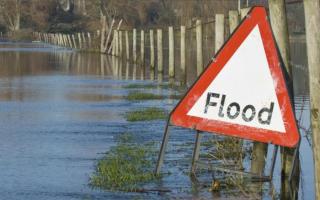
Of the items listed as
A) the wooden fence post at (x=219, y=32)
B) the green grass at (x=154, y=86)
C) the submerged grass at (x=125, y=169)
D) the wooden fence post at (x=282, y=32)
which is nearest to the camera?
the wooden fence post at (x=282, y=32)

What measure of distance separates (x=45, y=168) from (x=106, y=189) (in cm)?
171

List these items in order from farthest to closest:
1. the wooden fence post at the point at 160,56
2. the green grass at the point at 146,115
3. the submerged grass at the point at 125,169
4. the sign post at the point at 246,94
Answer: the wooden fence post at the point at 160,56 → the green grass at the point at 146,115 → the submerged grass at the point at 125,169 → the sign post at the point at 246,94

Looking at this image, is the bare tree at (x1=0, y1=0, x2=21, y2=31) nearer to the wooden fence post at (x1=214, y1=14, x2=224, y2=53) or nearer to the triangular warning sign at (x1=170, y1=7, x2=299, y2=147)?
the wooden fence post at (x1=214, y1=14, x2=224, y2=53)

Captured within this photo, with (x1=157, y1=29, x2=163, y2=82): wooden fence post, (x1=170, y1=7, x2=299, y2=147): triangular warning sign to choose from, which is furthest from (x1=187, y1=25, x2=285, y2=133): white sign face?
(x1=157, y1=29, x2=163, y2=82): wooden fence post

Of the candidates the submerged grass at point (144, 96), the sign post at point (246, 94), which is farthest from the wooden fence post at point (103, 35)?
the sign post at point (246, 94)

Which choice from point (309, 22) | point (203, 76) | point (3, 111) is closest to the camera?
point (309, 22)

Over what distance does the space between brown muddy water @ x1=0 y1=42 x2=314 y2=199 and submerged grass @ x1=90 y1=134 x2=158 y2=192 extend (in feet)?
0.50

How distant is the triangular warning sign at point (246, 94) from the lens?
911cm

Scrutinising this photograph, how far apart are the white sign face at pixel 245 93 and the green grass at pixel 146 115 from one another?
9.10 m

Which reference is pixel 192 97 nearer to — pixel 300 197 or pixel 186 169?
pixel 300 197

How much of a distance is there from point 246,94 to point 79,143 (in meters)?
5.92

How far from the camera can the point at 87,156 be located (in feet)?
44.1

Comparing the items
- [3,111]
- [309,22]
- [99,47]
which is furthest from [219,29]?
[99,47]

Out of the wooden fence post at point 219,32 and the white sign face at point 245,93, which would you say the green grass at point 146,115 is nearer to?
the wooden fence post at point 219,32
